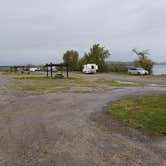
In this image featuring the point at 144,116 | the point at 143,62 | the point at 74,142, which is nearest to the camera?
the point at 74,142

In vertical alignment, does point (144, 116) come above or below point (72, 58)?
below

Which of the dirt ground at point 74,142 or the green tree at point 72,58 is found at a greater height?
the green tree at point 72,58

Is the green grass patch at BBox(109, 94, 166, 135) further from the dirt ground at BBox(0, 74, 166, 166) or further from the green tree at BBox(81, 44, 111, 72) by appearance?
the green tree at BBox(81, 44, 111, 72)

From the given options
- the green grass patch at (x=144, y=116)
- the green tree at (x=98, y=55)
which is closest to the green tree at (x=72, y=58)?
the green tree at (x=98, y=55)

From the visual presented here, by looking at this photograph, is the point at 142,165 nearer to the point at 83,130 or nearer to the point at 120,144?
the point at 120,144

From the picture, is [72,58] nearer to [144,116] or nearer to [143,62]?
[143,62]

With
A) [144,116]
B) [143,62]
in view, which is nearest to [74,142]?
[144,116]

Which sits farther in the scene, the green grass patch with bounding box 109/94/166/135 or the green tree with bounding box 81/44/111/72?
the green tree with bounding box 81/44/111/72

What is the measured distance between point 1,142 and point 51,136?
114 centimetres

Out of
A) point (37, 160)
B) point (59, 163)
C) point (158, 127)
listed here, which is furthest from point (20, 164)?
point (158, 127)

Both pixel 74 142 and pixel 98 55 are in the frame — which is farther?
pixel 98 55

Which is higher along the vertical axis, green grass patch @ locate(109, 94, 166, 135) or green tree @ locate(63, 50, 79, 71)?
green tree @ locate(63, 50, 79, 71)

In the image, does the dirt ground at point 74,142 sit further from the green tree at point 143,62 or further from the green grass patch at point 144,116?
the green tree at point 143,62

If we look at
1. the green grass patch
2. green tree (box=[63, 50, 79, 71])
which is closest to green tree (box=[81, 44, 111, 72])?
green tree (box=[63, 50, 79, 71])
